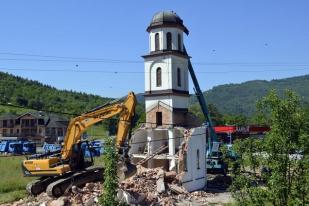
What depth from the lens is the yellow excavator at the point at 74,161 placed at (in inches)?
1056

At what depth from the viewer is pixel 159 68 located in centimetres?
3681

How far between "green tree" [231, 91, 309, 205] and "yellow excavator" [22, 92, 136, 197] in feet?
49.9

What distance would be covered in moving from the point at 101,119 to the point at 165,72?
9.65 m

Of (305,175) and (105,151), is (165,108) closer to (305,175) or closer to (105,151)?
(105,151)

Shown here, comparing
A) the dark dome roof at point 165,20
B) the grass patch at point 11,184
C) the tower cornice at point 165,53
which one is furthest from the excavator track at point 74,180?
the dark dome roof at point 165,20

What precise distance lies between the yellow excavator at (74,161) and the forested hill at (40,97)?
112m

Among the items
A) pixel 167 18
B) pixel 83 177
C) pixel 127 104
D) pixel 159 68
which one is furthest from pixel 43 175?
pixel 167 18

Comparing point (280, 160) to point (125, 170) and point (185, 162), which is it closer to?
point (125, 170)

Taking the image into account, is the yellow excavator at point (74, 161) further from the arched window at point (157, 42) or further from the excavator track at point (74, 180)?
the arched window at point (157, 42)

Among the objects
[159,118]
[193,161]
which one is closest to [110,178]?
[193,161]

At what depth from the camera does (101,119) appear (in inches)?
1113

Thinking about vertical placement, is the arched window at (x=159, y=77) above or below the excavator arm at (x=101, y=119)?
above

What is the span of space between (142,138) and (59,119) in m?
87.3

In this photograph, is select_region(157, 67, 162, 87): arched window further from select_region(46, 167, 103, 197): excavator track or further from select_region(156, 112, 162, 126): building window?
select_region(46, 167, 103, 197): excavator track
